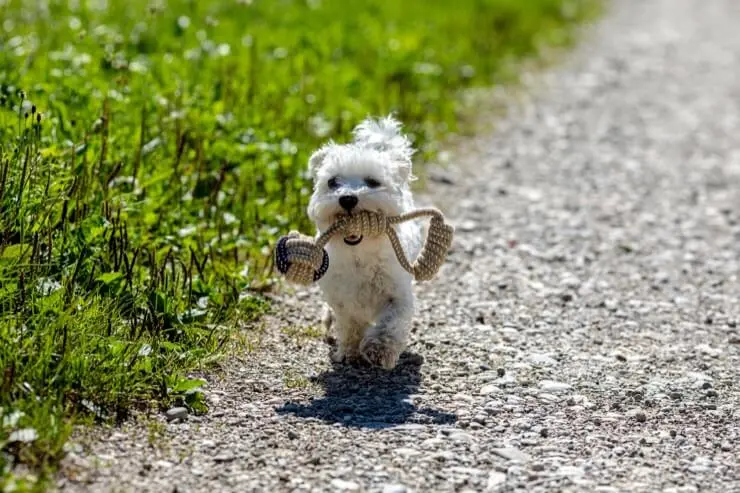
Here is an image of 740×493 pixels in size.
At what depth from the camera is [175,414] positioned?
239 inches

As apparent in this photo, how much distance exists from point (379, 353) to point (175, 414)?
122 centimetres

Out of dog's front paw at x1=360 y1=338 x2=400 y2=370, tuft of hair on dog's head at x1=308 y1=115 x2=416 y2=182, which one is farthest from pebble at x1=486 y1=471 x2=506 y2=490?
tuft of hair on dog's head at x1=308 y1=115 x2=416 y2=182

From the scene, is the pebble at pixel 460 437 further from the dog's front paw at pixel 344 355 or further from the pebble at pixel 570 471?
the dog's front paw at pixel 344 355

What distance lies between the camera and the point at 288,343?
7.43 meters

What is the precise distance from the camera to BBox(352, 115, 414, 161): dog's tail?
23.1ft

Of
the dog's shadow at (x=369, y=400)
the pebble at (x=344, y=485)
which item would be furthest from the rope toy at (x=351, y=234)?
the pebble at (x=344, y=485)

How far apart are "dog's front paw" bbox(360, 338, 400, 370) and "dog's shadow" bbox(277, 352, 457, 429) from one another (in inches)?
2.7

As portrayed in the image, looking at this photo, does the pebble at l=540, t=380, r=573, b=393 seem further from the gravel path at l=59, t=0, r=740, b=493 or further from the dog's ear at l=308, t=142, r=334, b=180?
the dog's ear at l=308, t=142, r=334, b=180

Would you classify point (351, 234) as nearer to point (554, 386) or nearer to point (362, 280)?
point (362, 280)

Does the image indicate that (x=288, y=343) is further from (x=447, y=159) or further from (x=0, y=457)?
(x=447, y=159)

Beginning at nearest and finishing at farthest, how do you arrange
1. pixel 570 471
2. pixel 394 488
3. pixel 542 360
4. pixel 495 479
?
pixel 394 488
pixel 495 479
pixel 570 471
pixel 542 360

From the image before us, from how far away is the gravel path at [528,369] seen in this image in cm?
560

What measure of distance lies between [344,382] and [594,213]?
458 cm

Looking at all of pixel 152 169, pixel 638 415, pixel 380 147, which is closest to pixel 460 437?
pixel 638 415
